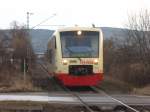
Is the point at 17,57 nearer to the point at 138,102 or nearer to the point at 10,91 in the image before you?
the point at 10,91

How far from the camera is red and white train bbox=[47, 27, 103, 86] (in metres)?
32.6

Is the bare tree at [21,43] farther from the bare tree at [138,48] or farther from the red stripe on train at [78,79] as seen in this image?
the red stripe on train at [78,79]

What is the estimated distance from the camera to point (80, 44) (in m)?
33.7

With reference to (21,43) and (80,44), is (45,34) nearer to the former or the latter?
(21,43)

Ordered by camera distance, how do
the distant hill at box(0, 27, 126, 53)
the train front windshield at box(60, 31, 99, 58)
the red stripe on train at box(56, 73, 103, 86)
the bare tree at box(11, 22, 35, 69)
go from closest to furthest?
the red stripe on train at box(56, 73, 103, 86), the train front windshield at box(60, 31, 99, 58), the distant hill at box(0, 27, 126, 53), the bare tree at box(11, 22, 35, 69)

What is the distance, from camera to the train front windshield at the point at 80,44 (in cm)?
3325

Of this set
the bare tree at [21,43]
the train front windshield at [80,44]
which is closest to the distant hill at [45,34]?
the bare tree at [21,43]

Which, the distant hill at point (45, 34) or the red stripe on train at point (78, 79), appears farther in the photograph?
the distant hill at point (45, 34)

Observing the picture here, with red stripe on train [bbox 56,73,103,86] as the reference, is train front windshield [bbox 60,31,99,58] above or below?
above

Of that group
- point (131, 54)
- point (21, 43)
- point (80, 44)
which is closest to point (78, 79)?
point (80, 44)

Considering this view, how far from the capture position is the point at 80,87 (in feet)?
117

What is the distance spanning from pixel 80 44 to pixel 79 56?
3.14ft

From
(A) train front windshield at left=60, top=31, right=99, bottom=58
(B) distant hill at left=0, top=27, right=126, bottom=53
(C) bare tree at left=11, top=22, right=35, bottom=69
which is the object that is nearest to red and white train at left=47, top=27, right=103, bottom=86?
(A) train front windshield at left=60, top=31, right=99, bottom=58

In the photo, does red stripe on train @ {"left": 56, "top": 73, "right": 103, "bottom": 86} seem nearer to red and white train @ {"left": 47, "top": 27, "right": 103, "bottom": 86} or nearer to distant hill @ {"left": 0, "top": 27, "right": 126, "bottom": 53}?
red and white train @ {"left": 47, "top": 27, "right": 103, "bottom": 86}
